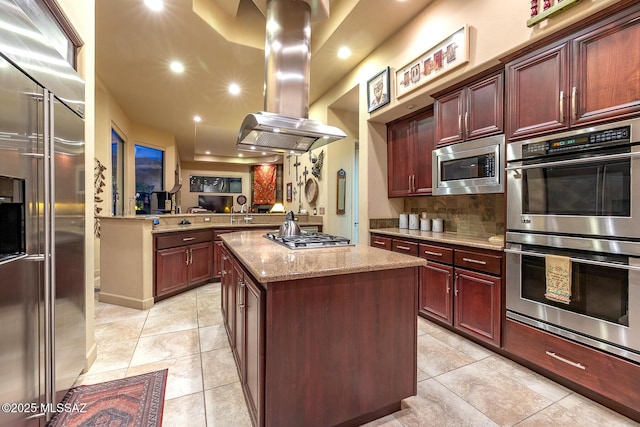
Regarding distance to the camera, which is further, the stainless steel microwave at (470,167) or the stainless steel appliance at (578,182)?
the stainless steel microwave at (470,167)

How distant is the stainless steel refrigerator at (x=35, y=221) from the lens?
1.11 metres

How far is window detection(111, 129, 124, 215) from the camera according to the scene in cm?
491

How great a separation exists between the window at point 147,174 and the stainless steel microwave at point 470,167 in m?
5.97

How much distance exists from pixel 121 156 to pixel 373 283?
19.3 feet

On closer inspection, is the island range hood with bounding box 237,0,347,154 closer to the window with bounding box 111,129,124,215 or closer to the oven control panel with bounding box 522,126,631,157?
the oven control panel with bounding box 522,126,631,157

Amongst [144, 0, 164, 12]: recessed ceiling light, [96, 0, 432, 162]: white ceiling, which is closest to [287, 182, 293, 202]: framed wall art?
[96, 0, 432, 162]: white ceiling

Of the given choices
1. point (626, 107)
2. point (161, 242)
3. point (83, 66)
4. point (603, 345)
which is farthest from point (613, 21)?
point (161, 242)

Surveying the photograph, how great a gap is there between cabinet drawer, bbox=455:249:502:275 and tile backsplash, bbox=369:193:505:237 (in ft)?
1.94

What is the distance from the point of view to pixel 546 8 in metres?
1.80

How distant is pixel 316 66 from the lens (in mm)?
3596

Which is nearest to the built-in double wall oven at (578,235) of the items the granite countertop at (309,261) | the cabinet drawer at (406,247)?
the cabinet drawer at (406,247)

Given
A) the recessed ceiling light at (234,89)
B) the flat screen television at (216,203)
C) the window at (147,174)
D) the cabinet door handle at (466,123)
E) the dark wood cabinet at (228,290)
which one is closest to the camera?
the dark wood cabinet at (228,290)

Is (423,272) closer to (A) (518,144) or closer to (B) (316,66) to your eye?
(A) (518,144)

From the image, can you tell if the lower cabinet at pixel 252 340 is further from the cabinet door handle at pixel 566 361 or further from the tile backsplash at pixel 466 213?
the tile backsplash at pixel 466 213
